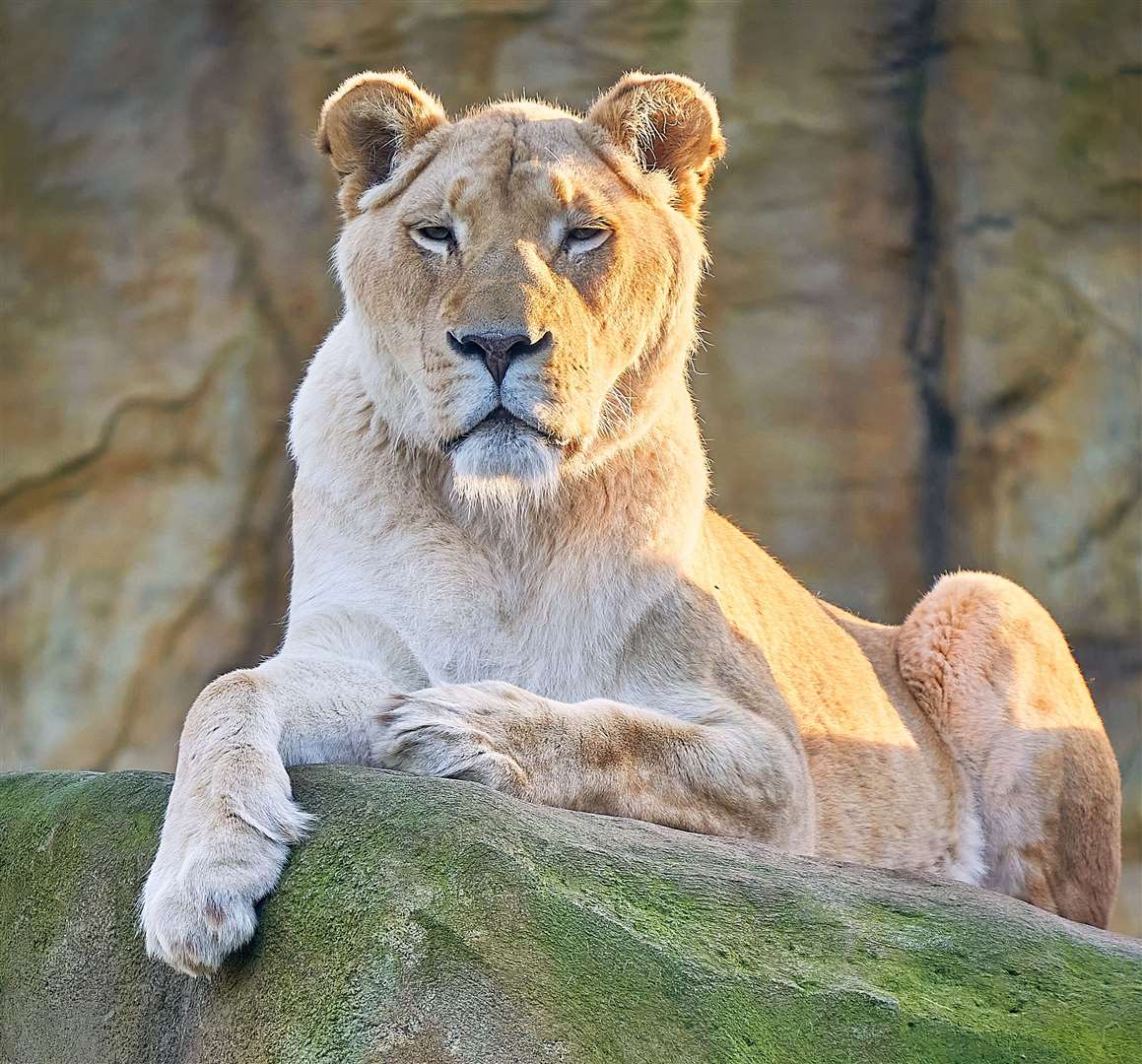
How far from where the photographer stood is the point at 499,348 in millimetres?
2924

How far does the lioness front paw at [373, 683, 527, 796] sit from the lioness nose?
590 millimetres

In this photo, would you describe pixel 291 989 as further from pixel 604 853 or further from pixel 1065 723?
pixel 1065 723

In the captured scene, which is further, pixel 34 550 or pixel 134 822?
pixel 34 550

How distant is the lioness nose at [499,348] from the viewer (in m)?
2.92

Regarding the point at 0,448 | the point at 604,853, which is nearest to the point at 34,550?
the point at 0,448

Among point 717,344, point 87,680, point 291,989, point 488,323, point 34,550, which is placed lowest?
point 87,680

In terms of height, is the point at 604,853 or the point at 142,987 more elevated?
the point at 604,853

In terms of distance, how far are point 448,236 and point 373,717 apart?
0.97 meters

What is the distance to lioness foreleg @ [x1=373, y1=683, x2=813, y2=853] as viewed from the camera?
258 centimetres

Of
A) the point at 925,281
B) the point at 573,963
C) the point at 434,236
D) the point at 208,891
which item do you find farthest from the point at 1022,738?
the point at 925,281

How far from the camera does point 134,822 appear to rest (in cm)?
266

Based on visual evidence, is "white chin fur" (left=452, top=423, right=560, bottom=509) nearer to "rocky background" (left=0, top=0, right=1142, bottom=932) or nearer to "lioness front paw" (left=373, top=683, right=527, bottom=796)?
"lioness front paw" (left=373, top=683, right=527, bottom=796)

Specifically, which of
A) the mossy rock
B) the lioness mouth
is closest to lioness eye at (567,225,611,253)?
the lioness mouth

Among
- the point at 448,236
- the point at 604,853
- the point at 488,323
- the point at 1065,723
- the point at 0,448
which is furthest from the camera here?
the point at 0,448
